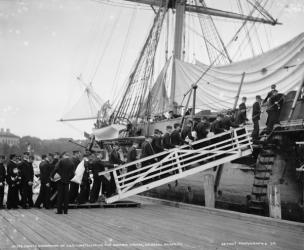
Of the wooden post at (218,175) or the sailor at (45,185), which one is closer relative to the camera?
the sailor at (45,185)

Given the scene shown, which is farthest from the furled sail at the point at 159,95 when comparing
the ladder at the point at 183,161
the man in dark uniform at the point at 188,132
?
the ladder at the point at 183,161

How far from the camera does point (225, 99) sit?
17.0 m

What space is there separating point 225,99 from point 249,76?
6.27ft

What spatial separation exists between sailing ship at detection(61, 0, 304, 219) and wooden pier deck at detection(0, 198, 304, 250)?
71.6 inches

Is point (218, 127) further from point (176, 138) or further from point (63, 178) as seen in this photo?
point (63, 178)

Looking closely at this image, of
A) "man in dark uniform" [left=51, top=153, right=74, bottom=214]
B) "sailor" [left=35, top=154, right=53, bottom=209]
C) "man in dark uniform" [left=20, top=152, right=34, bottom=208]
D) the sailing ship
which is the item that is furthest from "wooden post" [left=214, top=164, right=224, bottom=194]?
"man in dark uniform" [left=20, top=152, right=34, bottom=208]

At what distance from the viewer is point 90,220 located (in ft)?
27.0

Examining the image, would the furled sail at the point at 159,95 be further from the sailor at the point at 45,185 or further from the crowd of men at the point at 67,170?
the sailor at the point at 45,185

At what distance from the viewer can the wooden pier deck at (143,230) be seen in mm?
5777

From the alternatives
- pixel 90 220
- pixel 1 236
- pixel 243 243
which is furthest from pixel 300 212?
pixel 1 236

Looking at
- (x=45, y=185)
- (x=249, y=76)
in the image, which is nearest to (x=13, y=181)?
(x=45, y=185)

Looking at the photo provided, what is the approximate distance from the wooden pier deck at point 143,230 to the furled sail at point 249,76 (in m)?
5.77

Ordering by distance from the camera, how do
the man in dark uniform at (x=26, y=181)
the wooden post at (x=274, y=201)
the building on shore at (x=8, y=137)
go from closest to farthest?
1. the wooden post at (x=274, y=201)
2. the man in dark uniform at (x=26, y=181)
3. the building on shore at (x=8, y=137)

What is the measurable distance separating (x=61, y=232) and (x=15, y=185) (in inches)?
168
